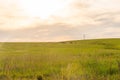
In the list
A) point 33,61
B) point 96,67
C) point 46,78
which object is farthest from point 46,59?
point 46,78

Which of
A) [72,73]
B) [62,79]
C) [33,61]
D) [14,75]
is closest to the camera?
[62,79]

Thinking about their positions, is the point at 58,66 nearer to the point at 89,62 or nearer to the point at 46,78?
the point at 89,62

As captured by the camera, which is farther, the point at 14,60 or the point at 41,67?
the point at 14,60

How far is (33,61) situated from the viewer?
77.2 ft

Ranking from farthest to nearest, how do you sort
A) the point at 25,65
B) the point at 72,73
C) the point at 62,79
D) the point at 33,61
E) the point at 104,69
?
the point at 33,61
the point at 25,65
the point at 104,69
the point at 72,73
the point at 62,79

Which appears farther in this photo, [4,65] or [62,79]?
[4,65]

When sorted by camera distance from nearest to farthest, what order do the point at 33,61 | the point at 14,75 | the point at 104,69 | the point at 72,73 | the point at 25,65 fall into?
the point at 72,73 → the point at 14,75 → the point at 104,69 → the point at 25,65 → the point at 33,61

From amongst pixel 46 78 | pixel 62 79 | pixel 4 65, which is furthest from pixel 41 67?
pixel 62 79

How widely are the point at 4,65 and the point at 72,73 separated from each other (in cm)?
664

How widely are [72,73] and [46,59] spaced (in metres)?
7.75

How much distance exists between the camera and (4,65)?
21.7 m

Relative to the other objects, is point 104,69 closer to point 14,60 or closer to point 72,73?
point 72,73

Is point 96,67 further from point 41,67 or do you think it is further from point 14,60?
point 14,60

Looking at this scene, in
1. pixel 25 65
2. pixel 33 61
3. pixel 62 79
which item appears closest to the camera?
pixel 62 79
